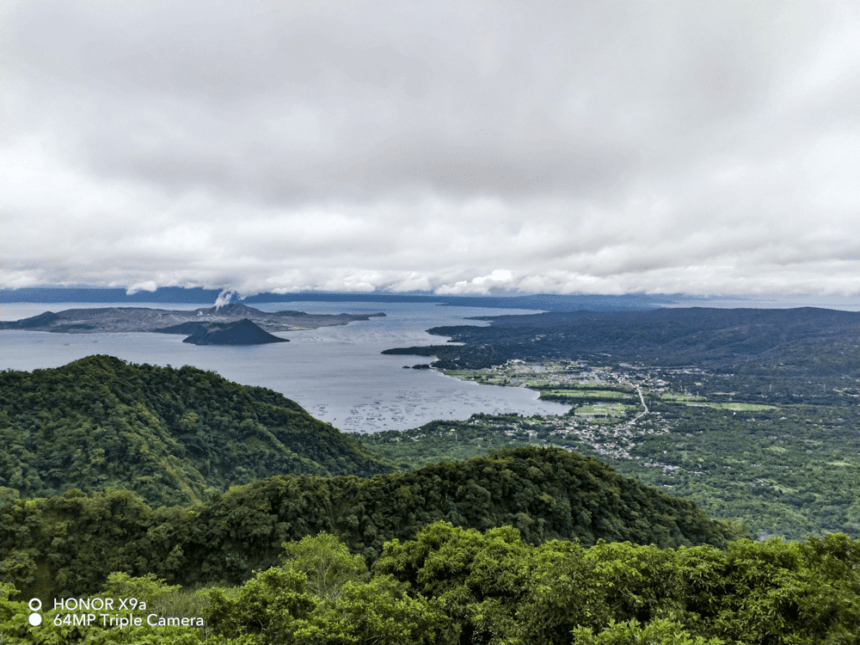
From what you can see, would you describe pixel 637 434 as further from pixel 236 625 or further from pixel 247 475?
pixel 236 625

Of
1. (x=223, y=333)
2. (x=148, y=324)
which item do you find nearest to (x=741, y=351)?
(x=223, y=333)

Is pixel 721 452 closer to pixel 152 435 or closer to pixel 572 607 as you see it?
pixel 572 607

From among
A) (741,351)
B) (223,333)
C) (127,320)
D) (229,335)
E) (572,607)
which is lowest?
(741,351)

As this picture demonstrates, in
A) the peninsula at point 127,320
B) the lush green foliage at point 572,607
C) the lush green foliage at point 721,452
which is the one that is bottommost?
the lush green foliage at point 721,452

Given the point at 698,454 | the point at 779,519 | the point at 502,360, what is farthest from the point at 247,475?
the point at 502,360

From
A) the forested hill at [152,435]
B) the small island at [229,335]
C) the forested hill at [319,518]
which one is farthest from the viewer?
the small island at [229,335]

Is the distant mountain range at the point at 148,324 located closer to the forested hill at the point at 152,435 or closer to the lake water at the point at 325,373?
the lake water at the point at 325,373

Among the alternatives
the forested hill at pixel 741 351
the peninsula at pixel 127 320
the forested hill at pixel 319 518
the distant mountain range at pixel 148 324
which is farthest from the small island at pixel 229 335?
the forested hill at pixel 319 518

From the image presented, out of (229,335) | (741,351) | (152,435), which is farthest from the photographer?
(741,351)
